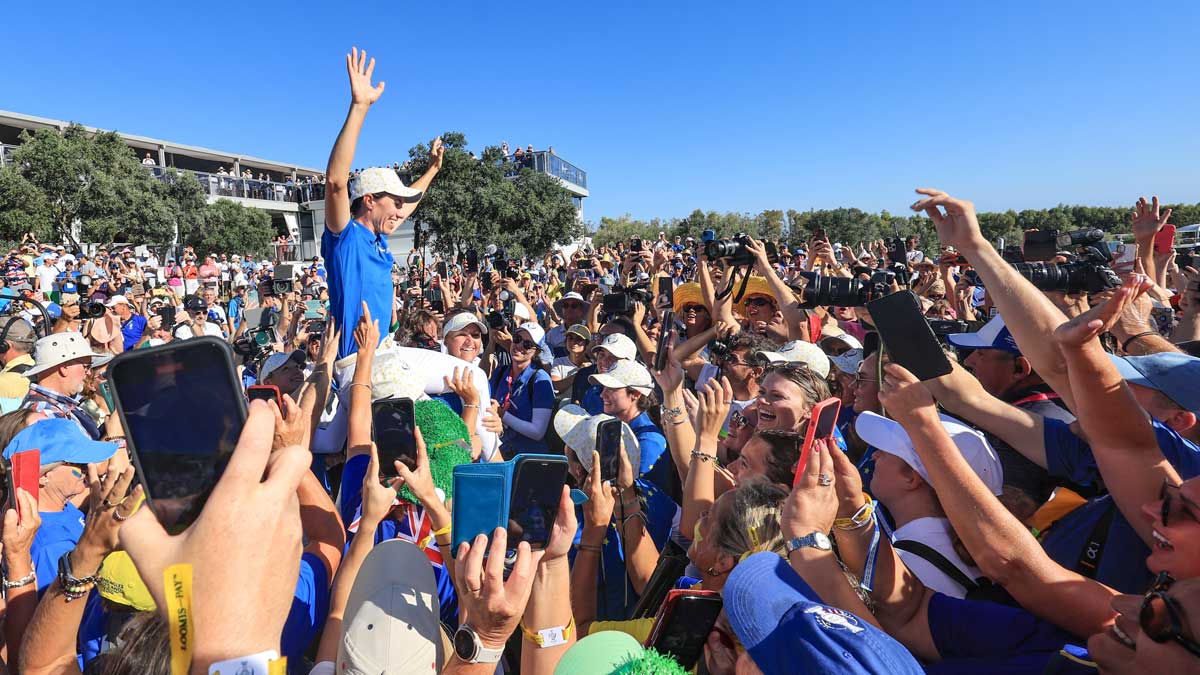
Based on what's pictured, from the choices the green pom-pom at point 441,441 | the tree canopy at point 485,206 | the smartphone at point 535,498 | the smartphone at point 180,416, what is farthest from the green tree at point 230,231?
the smartphone at point 180,416

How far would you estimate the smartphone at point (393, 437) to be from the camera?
6.73 feet

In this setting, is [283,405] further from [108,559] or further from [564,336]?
[564,336]

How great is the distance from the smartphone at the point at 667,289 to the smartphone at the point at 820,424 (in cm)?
449

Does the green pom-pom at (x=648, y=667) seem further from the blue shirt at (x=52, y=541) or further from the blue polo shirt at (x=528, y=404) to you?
the blue polo shirt at (x=528, y=404)

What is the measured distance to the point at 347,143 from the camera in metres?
2.90

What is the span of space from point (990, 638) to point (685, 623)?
822mm

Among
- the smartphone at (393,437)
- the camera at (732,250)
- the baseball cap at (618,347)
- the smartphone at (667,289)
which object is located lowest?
the smartphone at (393,437)

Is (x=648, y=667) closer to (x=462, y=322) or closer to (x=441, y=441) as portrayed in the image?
(x=441, y=441)

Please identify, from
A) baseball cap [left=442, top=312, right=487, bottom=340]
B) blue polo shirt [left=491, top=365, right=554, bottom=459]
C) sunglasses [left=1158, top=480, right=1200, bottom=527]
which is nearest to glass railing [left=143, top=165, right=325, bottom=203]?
baseball cap [left=442, top=312, right=487, bottom=340]

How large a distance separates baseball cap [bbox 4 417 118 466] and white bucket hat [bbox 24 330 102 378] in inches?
77.7

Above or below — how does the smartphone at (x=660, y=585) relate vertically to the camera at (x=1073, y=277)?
below

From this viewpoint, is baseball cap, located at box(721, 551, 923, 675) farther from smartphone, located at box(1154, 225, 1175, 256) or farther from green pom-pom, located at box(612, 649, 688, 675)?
smartphone, located at box(1154, 225, 1175, 256)

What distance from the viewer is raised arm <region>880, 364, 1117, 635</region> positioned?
5.17 feet

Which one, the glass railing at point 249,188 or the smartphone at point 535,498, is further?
A: the glass railing at point 249,188
